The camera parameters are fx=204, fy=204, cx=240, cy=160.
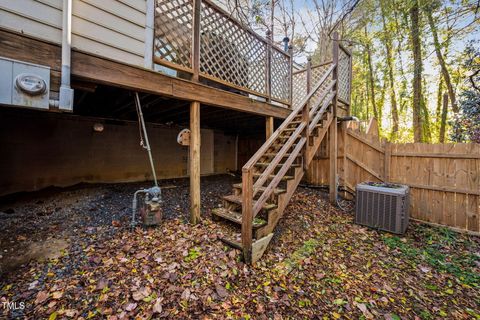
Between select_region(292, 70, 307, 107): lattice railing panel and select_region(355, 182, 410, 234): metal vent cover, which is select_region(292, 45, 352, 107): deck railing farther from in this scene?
select_region(355, 182, 410, 234): metal vent cover

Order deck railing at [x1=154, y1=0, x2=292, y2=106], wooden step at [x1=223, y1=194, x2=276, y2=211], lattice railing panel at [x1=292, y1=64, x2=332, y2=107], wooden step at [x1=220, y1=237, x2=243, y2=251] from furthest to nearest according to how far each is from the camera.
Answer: lattice railing panel at [x1=292, y1=64, x2=332, y2=107] < deck railing at [x1=154, y1=0, x2=292, y2=106] < wooden step at [x1=223, y1=194, x2=276, y2=211] < wooden step at [x1=220, y1=237, x2=243, y2=251]

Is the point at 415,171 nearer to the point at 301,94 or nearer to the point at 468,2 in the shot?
the point at 301,94

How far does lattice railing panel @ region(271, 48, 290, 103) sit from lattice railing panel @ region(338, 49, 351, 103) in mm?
1588

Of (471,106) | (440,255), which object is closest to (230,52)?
(440,255)

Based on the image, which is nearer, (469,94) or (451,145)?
(451,145)

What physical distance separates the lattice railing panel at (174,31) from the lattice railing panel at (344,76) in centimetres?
428

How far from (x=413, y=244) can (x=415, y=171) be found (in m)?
1.69

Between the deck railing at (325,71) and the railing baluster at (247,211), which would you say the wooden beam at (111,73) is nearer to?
the railing baluster at (247,211)

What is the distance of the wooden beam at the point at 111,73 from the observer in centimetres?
202

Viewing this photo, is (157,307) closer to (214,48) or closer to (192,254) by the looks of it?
(192,254)

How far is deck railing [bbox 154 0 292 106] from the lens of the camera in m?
3.13

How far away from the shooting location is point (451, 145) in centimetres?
394

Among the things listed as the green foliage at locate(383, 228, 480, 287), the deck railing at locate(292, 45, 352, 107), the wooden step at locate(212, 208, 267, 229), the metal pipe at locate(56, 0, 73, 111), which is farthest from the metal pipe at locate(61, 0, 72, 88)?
the deck railing at locate(292, 45, 352, 107)

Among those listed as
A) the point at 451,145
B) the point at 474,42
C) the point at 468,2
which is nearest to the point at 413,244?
the point at 451,145
